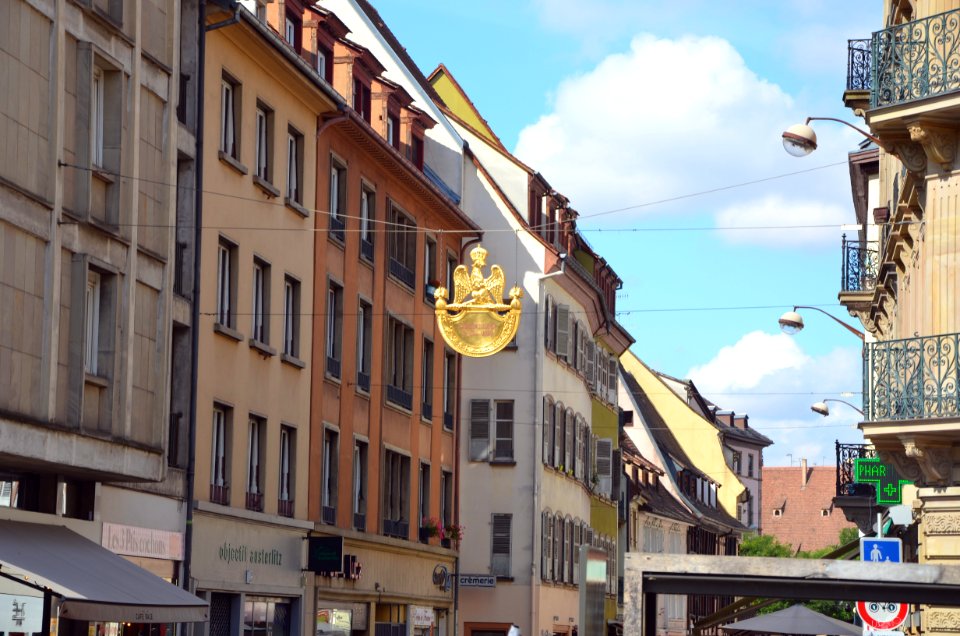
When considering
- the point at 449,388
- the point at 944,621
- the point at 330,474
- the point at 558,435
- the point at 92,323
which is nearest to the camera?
the point at 944,621

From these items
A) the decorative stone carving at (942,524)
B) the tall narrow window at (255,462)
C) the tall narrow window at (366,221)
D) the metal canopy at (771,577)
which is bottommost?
the metal canopy at (771,577)

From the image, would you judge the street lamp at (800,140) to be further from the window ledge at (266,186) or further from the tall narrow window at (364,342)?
the tall narrow window at (364,342)

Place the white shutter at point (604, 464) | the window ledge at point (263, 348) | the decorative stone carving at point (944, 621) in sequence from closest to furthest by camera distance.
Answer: the decorative stone carving at point (944, 621) < the window ledge at point (263, 348) < the white shutter at point (604, 464)

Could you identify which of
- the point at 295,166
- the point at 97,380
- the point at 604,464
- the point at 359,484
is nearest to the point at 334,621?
the point at 359,484

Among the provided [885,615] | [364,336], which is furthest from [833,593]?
[364,336]

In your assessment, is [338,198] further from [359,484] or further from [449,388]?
[449,388]

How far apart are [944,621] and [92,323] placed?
1130cm

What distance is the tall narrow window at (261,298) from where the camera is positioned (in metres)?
32.1

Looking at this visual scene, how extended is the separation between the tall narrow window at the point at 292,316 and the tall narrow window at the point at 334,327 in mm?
1964

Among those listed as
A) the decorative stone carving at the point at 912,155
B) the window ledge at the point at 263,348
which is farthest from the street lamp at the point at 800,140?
the window ledge at the point at 263,348

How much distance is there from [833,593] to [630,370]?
256 ft

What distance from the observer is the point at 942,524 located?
22.0m

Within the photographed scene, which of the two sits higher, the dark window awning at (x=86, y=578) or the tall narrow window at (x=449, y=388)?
the tall narrow window at (x=449, y=388)

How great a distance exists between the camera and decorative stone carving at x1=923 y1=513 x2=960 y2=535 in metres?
21.8
